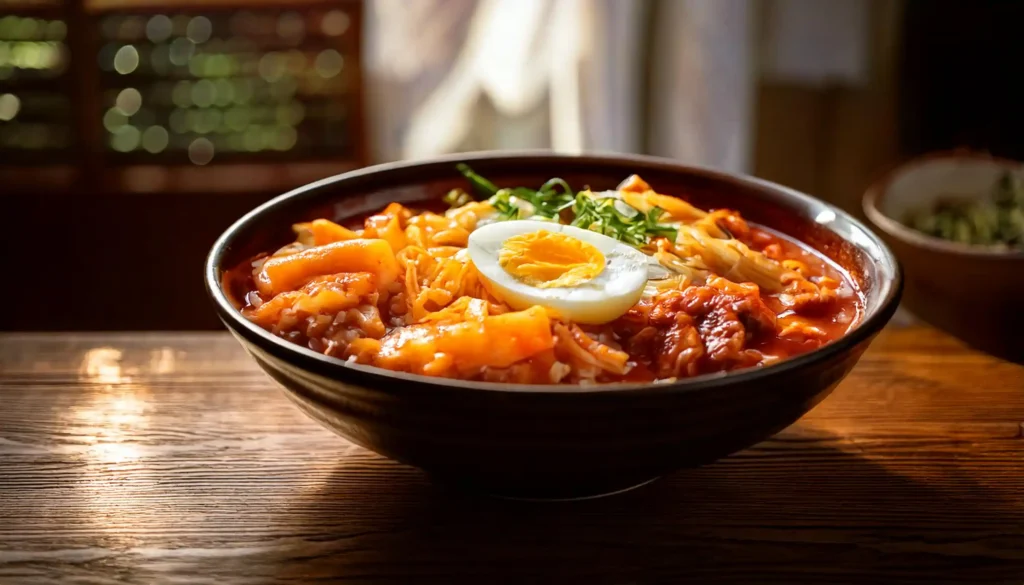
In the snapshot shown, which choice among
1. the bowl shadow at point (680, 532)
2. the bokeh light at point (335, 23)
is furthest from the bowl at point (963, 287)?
the bokeh light at point (335, 23)

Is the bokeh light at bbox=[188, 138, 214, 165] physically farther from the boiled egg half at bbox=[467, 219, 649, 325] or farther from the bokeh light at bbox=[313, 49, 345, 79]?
the boiled egg half at bbox=[467, 219, 649, 325]

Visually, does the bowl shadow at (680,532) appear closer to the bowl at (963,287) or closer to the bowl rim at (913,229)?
the bowl at (963,287)

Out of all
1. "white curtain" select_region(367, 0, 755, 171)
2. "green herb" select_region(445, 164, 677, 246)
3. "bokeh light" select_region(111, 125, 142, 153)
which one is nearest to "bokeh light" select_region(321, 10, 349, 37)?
"white curtain" select_region(367, 0, 755, 171)

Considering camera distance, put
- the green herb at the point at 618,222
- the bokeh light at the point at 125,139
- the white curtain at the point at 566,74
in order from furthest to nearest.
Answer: the bokeh light at the point at 125,139 < the white curtain at the point at 566,74 < the green herb at the point at 618,222

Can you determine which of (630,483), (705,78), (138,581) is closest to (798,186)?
(705,78)

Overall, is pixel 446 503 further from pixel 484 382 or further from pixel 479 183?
pixel 479 183

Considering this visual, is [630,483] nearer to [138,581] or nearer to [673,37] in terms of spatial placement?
[138,581]

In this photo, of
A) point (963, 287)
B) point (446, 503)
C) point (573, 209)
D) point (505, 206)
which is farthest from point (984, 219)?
point (446, 503)
